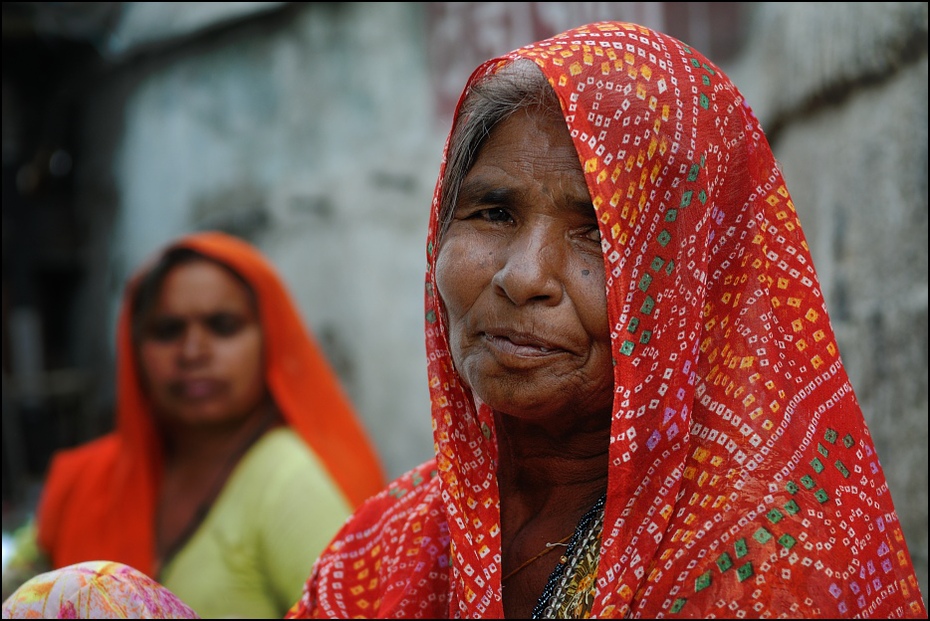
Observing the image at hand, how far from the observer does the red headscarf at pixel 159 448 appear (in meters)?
4.19

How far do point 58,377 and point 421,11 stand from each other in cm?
503

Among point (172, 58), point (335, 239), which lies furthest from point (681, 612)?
point (172, 58)

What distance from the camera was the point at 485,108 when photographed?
6.22 ft

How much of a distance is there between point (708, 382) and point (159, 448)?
10.5ft

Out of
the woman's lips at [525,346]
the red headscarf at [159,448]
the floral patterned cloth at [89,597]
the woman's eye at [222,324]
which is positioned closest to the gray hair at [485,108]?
the woman's lips at [525,346]

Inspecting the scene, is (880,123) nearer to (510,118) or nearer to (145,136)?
(510,118)

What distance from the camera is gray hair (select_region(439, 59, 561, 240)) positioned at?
1.82 m

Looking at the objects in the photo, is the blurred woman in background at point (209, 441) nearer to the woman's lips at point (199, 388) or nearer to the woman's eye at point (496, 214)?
the woman's lips at point (199, 388)

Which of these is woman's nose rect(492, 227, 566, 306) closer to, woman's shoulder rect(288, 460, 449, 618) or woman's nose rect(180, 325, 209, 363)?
woman's shoulder rect(288, 460, 449, 618)

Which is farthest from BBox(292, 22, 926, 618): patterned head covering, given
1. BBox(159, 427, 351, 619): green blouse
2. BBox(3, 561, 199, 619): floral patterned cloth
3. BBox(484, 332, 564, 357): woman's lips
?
BBox(159, 427, 351, 619): green blouse

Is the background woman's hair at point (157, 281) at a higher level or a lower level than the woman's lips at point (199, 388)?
higher

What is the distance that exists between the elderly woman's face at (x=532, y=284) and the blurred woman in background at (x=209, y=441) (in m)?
2.10

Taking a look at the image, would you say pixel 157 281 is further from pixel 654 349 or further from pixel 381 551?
pixel 654 349

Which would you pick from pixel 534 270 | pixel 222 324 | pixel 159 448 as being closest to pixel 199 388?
pixel 222 324
